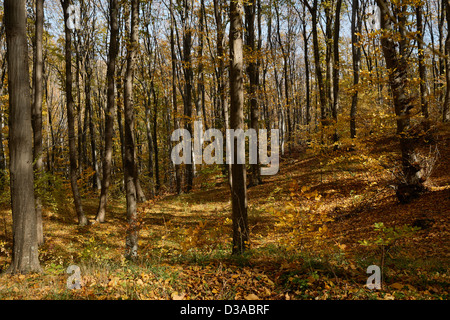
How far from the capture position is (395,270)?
13.0 ft

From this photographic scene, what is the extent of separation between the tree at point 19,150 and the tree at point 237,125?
3529mm

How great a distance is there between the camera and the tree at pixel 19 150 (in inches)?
174

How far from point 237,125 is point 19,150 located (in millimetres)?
3803

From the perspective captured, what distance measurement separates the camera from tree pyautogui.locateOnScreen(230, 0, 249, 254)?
16.8 feet

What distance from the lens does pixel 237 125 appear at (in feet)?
17.0

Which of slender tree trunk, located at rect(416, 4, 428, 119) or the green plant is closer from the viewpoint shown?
the green plant

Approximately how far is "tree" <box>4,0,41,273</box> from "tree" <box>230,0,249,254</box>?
11.6ft
